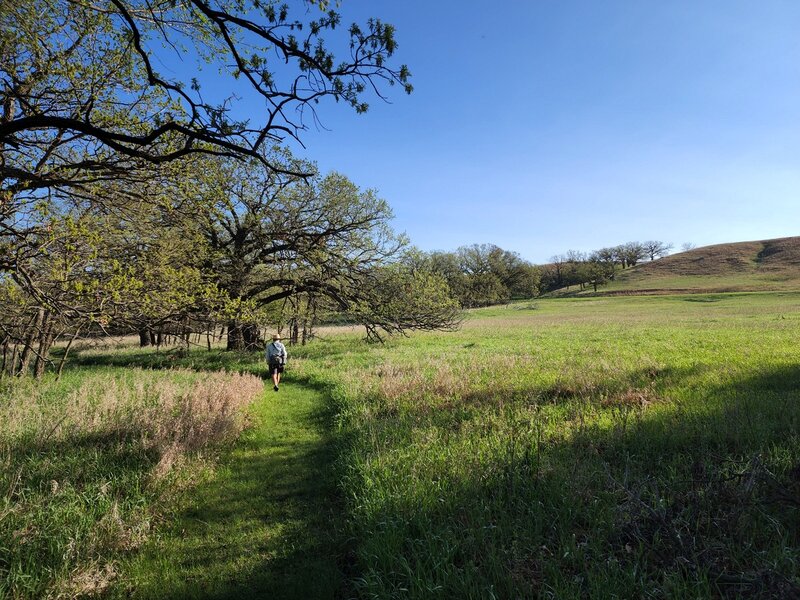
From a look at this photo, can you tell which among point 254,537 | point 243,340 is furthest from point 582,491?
point 243,340

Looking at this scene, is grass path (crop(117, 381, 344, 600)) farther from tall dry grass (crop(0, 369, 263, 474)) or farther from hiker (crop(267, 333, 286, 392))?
hiker (crop(267, 333, 286, 392))

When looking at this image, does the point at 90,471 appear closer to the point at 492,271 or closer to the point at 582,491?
the point at 582,491

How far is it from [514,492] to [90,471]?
5.76 m

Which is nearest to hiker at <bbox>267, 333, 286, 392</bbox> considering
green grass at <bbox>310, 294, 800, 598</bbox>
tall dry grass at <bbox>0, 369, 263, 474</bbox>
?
tall dry grass at <bbox>0, 369, 263, 474</bbox>

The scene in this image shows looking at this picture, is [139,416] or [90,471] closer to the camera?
[90,471]

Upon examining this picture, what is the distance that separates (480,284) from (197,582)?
83.4 meters

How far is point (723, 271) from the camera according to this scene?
9281 centimetres

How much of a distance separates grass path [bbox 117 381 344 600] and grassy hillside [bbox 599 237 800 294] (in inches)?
3349

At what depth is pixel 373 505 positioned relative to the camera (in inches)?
180

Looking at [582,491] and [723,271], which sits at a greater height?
[723,271]

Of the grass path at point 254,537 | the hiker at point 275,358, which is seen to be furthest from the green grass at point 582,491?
the hiker at point 275,358

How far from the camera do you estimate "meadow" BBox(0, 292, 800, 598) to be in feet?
10.5

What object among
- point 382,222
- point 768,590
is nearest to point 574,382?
point 768,590

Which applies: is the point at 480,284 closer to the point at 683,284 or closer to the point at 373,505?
the point at 683,284
